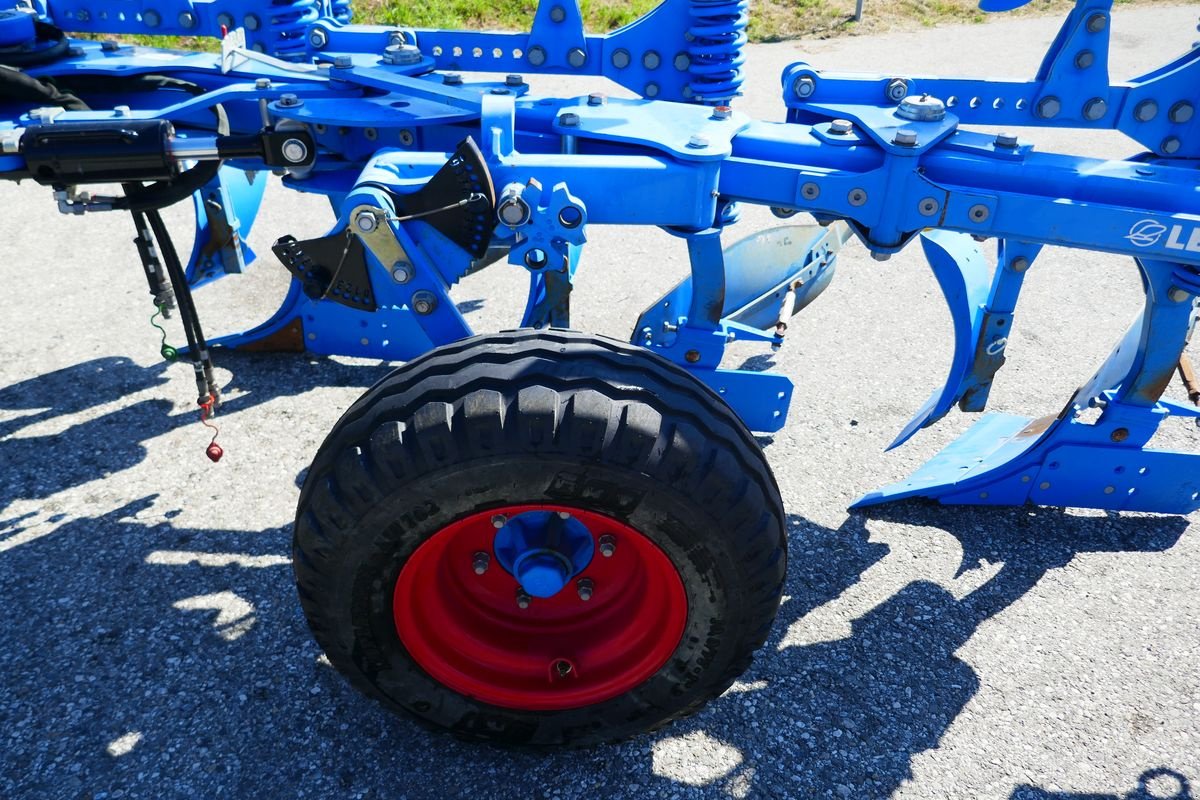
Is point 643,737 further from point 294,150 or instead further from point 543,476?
point 294,150

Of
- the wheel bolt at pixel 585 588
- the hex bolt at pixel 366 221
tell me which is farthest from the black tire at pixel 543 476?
the hex bolt at pixel 366 221

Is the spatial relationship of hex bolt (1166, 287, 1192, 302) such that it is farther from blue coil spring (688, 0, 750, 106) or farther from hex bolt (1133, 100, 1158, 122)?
blue coil spring (688, 0, 750, 106)

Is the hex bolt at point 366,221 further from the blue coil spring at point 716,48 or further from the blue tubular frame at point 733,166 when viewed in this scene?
the blue coil spring at point 716,48

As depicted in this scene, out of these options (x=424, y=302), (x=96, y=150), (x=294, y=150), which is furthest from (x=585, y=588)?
(x=96, y=150)

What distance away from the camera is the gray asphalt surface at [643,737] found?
94.4 inches

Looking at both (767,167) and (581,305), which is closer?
(767,167)

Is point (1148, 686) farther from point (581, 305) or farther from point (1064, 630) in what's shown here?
point (581, 305)

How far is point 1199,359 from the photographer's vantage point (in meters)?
4.34

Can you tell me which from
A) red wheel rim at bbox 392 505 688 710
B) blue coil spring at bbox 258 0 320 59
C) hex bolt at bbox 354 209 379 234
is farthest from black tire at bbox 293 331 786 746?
blue coil spring at bbox 258 0 320 59

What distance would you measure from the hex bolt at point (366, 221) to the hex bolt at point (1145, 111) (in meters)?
2.09

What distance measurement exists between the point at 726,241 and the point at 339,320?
8.03ft

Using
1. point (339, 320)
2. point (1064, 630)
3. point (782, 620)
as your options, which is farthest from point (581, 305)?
point (1064, 630)

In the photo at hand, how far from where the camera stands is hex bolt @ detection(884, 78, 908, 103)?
2.76 m

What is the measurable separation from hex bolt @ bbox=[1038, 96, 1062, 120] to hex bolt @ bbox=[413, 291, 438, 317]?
5.89 ft
